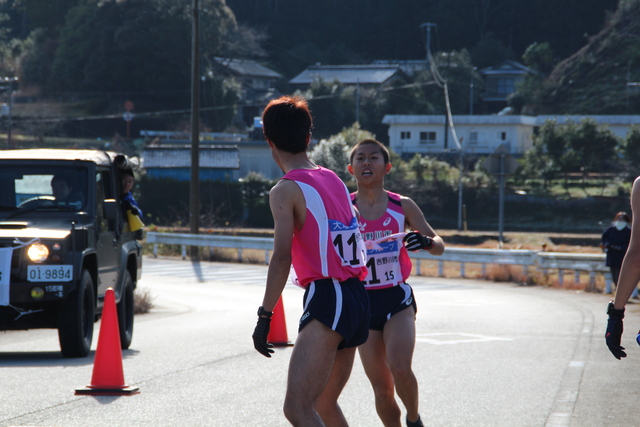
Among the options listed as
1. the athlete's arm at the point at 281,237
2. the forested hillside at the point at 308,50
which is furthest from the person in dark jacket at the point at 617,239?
the forested hillside at the point at 308,50

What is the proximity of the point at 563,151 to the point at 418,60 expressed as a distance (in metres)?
28.6

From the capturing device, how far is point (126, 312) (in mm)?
11914

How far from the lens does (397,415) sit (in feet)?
19.3

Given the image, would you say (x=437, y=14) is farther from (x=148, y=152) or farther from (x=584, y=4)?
(x=148, y=152)

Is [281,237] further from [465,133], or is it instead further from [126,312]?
[465,133]

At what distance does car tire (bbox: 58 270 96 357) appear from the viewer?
9891mm

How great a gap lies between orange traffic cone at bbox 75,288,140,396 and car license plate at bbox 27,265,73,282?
6.83 ft

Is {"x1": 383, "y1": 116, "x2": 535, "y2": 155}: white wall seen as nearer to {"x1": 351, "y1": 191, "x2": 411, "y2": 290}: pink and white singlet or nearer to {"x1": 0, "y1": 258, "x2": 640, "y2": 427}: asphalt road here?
{"x1": 0, "y1": 258, "x2": 640, "y2": 427}: asphalt road

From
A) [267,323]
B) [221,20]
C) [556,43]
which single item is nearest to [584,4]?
[556,43]

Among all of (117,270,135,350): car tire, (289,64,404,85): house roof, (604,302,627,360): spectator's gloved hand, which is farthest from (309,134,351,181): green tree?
(604,302,627,360): spectator's gloved hand

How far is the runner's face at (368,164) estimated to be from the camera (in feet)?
21.1

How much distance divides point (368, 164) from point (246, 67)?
7074 centimetres

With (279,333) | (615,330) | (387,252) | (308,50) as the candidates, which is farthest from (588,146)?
(615,330)

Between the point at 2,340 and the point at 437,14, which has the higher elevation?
the point at 437,14
